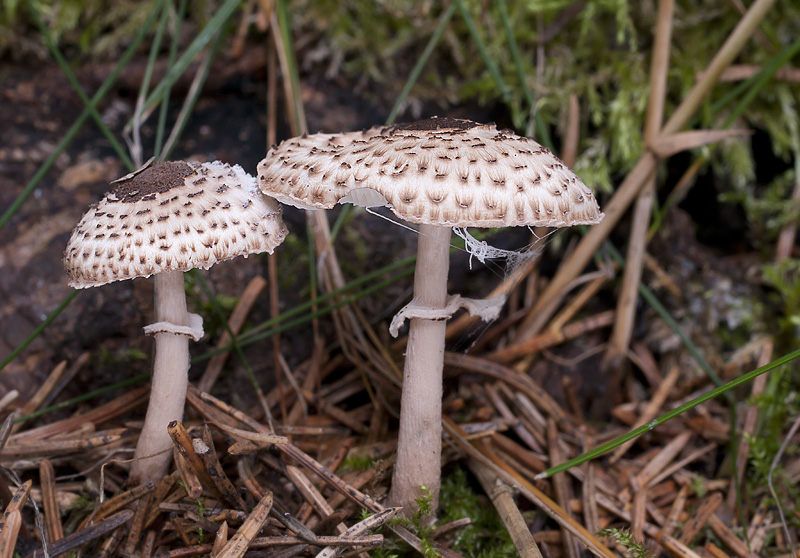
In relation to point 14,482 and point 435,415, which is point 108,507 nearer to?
point 14,482

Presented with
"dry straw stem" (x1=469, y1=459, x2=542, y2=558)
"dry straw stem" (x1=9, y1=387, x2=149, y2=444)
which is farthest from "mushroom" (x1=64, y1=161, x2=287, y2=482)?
"dry straw stem" (x1=469, y1=459, x2=542, y2=558)

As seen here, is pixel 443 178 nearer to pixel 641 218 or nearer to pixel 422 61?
pixel 422 61

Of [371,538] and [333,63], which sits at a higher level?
[333,63]

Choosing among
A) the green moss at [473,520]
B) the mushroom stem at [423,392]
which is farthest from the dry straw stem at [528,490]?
the mushroom stem at [423,392]

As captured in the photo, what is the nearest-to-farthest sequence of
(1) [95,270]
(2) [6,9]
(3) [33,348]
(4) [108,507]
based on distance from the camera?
(1) [95,270] → (4) [108,507] → (3) [33,348] → (2) [6,9]

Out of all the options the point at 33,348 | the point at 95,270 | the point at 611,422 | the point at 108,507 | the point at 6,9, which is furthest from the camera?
the point at 6,9

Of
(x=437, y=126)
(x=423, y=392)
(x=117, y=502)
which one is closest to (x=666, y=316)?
(x=423, y=392)

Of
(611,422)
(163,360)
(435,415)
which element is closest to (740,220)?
(611,422)
